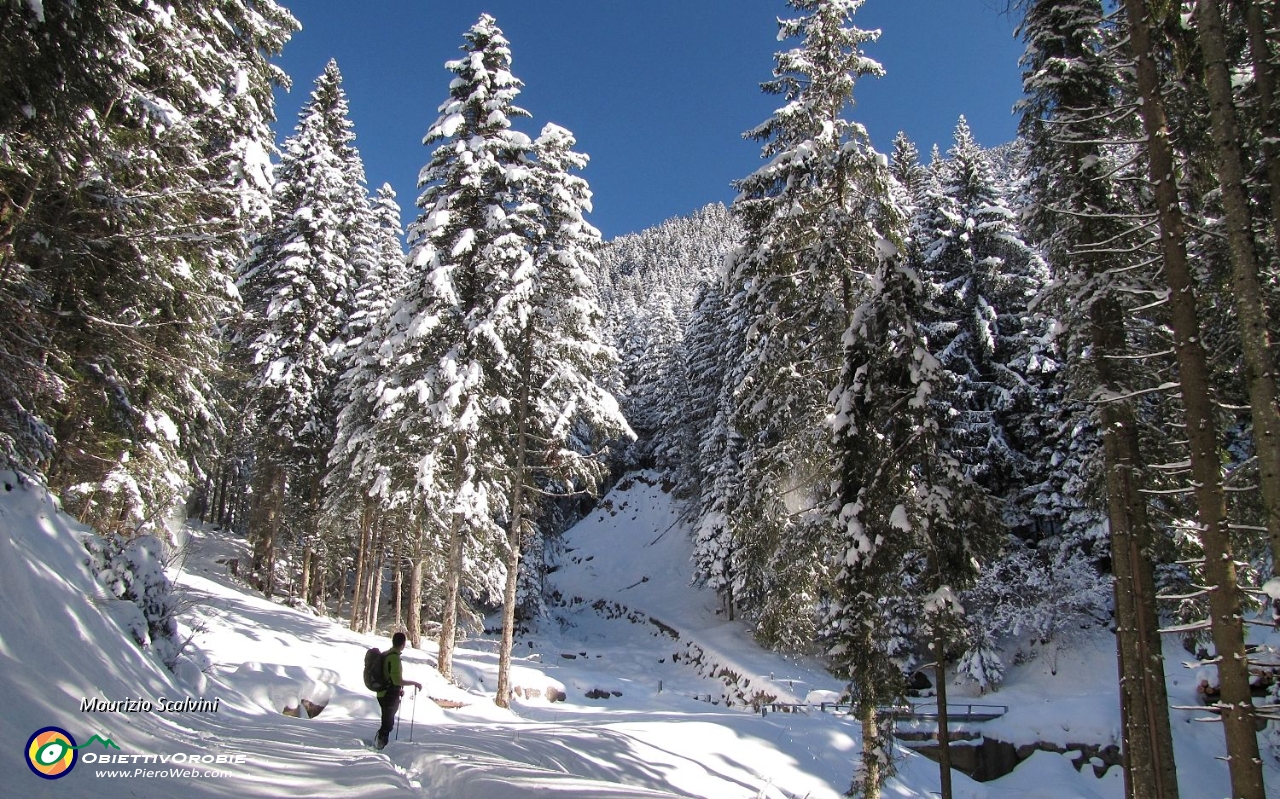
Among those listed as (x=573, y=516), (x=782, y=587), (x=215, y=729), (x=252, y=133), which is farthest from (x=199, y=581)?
(x=573, y=516)

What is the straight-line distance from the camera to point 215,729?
7117mm

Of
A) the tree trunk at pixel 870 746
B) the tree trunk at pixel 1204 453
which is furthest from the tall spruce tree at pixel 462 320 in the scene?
the tree trunk at pixel 1204 453

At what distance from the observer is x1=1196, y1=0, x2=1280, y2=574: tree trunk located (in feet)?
21.2

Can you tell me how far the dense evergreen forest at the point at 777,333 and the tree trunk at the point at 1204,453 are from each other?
1.6 inches

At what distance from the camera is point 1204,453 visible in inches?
280

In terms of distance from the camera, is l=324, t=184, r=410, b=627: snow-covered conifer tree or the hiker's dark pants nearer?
the hiker's dark pants

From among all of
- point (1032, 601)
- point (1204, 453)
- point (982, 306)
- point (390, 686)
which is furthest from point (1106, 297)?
point (1032, 601)

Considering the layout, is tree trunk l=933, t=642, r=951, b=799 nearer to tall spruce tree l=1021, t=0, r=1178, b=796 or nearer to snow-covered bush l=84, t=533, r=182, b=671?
tall spruce tree l=1021, t=0, r=1178, b=796

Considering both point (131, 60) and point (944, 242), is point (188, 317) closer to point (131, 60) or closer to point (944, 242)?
point (131, 60)

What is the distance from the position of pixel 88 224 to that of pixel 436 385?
27.1ft

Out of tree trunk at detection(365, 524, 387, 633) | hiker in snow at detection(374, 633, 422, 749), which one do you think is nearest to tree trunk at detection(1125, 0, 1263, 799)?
hiker in snow at detection(374, 633, 422, 749)

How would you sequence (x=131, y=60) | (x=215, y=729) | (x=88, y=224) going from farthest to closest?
(x=88, y=224) → (x=131, y=60) → (x=215, y=729)

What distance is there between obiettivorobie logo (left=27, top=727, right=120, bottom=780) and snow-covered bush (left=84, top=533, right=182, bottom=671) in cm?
364

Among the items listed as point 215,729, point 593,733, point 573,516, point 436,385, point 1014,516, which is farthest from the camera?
point 573,516
